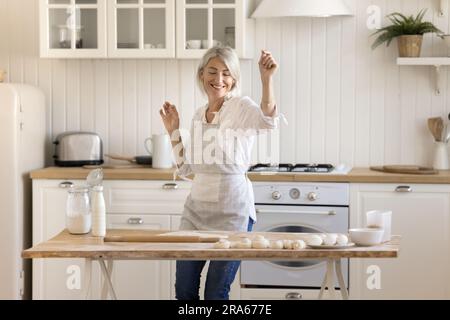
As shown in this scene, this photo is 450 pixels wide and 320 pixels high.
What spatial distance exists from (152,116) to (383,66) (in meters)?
1.40

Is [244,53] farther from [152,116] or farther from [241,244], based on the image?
[241,244]

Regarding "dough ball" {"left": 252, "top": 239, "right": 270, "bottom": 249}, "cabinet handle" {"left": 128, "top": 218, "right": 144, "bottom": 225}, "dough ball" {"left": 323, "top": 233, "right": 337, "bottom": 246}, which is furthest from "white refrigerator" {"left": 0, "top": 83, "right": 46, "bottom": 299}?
"dough ball" {"left": 323, "top": 233, "right": 337, "bottom": 246}

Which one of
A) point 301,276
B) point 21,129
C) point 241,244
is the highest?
point 21,129

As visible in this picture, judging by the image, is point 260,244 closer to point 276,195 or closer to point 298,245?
point 298,245

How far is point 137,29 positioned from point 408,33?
1.54m

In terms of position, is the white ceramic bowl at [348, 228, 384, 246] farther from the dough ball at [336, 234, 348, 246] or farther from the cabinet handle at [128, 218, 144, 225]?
the cabinet handle at [128, 218, 144, 225]

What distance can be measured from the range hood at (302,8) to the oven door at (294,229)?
1.05 meters

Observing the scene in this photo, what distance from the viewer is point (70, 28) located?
5305mm

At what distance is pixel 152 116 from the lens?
5594 mm

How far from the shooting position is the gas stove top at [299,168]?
512cm

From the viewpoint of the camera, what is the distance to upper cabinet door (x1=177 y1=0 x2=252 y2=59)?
17.0 ft

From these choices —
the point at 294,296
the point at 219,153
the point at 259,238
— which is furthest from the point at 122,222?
the point at 259,238

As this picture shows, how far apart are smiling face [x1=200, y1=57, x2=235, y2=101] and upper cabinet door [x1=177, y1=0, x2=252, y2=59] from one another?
129cm
